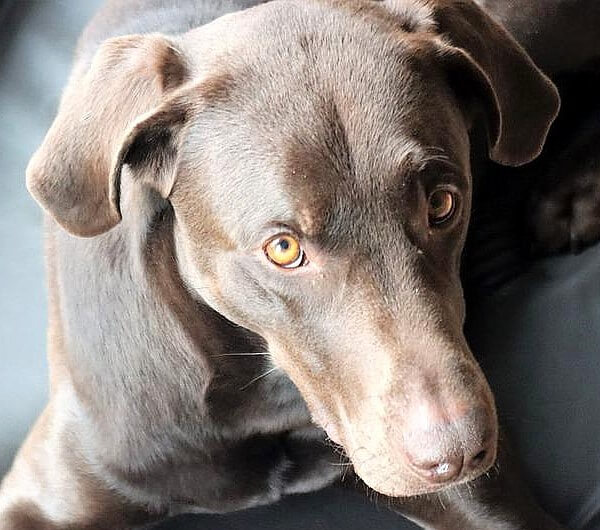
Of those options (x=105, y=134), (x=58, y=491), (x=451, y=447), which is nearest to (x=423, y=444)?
(x=451, y=447)

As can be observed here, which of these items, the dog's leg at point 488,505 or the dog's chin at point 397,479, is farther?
the dog's leg at point 488,505

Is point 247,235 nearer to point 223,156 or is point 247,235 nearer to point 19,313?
point 223,156

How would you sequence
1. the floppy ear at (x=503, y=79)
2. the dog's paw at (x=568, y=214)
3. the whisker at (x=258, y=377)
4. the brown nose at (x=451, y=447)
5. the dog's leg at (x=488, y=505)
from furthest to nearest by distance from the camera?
the dog's paw at (x=568, y=214) → the dog's leg at (x=488, y=505) → the whisker at (x=258, y=377) → the floppy ear at (x=503, y=79) → the brown nose at (x=451, y=447)

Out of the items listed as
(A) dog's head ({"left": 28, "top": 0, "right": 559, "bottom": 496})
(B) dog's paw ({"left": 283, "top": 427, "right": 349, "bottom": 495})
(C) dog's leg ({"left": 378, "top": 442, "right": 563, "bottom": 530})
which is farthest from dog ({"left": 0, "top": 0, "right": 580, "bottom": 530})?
(C) dog's leg ({"left": 378, "top": 442, "right": 563, "bottom": 530})

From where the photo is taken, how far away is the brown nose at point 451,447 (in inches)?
40.8

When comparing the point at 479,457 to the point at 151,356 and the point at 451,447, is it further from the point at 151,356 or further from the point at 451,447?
the point at 151,356

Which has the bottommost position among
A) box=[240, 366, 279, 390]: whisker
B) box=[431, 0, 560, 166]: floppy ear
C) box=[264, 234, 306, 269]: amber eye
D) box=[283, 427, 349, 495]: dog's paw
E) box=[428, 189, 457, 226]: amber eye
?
box=[283, 427, 349, 495]: dog's paw

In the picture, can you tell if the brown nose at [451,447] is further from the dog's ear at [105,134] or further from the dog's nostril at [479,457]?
the dog's ear at [105,134]

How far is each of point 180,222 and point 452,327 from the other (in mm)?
315

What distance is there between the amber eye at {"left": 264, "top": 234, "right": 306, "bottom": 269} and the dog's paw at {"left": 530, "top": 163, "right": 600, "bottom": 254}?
0.76 metres

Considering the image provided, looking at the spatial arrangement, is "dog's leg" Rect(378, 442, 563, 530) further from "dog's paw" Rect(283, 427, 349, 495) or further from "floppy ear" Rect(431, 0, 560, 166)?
"floppy ear" Rect(431, 0, 560, 166)

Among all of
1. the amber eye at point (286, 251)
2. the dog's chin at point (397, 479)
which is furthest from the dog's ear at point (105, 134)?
the dog's chin at point (397, 479)

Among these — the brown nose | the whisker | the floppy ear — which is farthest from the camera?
the whisker

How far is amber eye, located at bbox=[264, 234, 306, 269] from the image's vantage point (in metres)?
1.06
